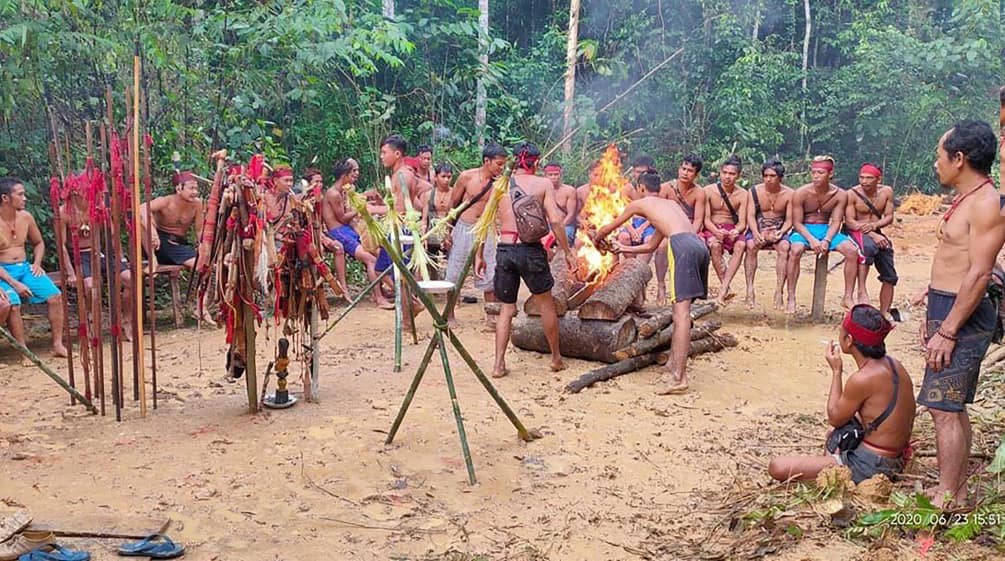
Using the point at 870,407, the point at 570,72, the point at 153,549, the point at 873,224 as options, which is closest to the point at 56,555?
the point at 153,549

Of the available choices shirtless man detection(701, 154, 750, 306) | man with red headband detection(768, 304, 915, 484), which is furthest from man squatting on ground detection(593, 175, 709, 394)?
shirtless man detection(701, 154, 750, 306)

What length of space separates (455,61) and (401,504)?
471 inches

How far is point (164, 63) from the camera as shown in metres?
9.08

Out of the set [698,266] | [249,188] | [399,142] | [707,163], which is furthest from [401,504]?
[707,163]

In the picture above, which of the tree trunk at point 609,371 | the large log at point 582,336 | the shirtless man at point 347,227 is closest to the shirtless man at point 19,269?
the shirtless man at point 347,227

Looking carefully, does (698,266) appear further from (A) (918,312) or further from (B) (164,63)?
(B) (164,63)

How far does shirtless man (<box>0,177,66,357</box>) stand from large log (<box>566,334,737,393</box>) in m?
4.67

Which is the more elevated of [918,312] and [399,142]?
[399,142]

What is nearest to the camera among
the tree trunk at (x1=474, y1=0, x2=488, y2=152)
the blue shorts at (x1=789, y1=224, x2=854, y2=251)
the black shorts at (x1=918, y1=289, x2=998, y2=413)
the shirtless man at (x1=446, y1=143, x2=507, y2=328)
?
the black shorts at (x1=918, y1=289, x2=998, y2=413)

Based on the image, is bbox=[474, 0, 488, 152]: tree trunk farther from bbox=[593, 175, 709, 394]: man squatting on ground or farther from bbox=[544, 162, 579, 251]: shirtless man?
bbox=[593, 175, 709, 394]: man squatting on ground

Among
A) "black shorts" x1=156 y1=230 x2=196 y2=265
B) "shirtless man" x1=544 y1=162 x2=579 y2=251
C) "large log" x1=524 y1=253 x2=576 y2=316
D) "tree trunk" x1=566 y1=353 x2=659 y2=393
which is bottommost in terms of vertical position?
"tree trunk" x1=566 y1=353 x2=659 y2=393

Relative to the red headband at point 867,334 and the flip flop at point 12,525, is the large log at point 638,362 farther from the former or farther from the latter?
the flip flop at point 12,525

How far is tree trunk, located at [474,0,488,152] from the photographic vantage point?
14898mm

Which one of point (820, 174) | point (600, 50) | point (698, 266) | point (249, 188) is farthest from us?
point (600, 50)
